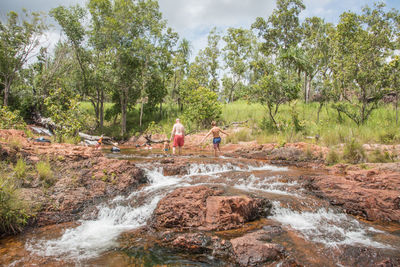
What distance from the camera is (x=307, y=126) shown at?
15.6 m

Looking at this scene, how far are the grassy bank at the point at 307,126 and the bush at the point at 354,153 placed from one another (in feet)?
3.00

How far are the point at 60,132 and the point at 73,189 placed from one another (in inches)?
234

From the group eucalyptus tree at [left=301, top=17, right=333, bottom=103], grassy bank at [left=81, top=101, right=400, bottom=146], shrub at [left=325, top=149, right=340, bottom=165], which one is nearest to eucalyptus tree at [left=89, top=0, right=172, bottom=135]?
grassy bank at [left=81, top=101, right=400, bottom=146]

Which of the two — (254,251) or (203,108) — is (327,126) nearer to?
(203,108)

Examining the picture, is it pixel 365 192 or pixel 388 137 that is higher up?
pixel 388 137

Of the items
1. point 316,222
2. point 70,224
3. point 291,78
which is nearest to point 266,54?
point 291,78

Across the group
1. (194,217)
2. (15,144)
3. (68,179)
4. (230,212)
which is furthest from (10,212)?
(230,212)

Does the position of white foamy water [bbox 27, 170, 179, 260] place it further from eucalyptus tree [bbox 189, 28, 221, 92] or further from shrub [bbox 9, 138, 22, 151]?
eucalyptus tree [bbox 189, 28, 221, 92]

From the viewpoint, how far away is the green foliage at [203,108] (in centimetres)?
2080

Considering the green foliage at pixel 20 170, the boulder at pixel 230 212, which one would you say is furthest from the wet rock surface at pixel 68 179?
the boulder at pixel 230 212

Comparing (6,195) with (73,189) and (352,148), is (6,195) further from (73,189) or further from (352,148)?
(352,148)

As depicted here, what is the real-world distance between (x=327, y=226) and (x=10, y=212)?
5.65m

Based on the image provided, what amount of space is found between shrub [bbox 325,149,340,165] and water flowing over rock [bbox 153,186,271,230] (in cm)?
→ 683

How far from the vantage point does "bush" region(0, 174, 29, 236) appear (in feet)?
12.7
